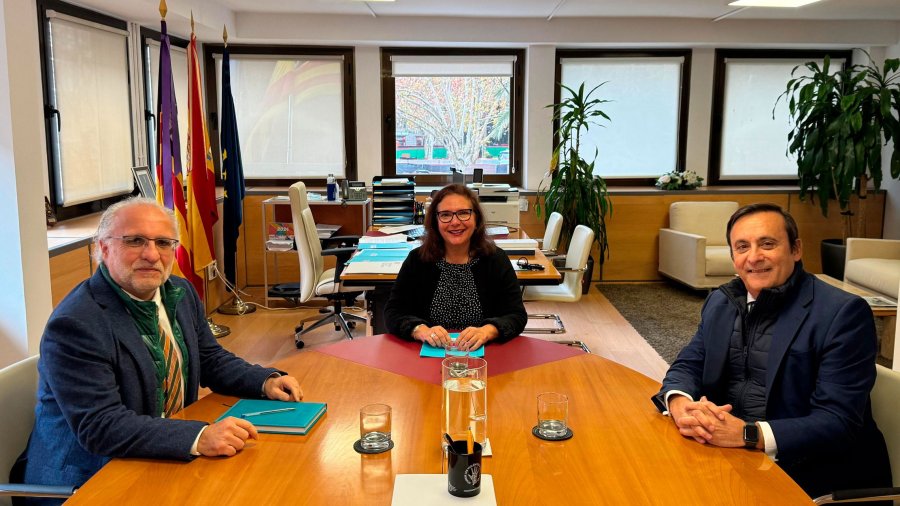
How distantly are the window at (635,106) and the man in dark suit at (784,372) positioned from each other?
5.37 metres

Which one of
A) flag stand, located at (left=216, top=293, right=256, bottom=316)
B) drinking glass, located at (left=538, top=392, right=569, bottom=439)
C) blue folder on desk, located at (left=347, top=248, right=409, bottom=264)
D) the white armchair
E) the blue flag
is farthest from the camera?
the white armchair

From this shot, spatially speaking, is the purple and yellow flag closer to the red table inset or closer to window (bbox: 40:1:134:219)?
window (bbox: 40:1:134:219)

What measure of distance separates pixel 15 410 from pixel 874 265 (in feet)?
18.2

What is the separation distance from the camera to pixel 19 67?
3.11 m

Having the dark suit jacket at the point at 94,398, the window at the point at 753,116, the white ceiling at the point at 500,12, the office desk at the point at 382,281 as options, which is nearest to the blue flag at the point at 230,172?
the white ceiling at the point at 500,12

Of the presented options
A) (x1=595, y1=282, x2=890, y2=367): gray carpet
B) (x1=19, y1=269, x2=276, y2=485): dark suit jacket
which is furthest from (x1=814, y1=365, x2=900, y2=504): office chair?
(x1=595, y1=282, x2=890, y2=367): gray carpet

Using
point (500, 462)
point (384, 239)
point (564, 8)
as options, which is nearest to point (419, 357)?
point (500, 462)

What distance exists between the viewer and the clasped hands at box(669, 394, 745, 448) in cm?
180

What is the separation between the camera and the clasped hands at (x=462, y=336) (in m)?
2.53

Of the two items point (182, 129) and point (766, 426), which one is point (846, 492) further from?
point (182, 129)

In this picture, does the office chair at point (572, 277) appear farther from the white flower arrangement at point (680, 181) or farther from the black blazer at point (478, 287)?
the white flower arrangement at point (680, 181)

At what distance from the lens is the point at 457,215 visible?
3000 mm

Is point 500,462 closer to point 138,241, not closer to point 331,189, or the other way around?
point 138,241

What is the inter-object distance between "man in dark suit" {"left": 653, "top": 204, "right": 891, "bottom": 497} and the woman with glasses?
3.05 feet
